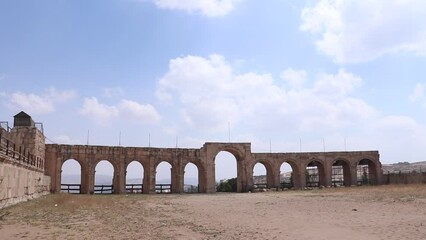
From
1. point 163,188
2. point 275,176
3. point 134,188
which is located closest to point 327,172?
point 275,176

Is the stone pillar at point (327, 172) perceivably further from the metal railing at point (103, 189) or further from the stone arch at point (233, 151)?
the metal railing at point (103, 189)

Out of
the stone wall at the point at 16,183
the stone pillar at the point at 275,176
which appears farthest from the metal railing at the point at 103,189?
the stone pillar at the point at 275,176

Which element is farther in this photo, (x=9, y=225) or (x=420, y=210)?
(x=420, y=210)

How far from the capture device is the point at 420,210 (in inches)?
637

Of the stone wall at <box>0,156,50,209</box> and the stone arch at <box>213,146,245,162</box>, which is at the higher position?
the stone arch at <box>213,146,245,162</box>

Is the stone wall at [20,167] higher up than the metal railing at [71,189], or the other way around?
the stone wall at [20,167]

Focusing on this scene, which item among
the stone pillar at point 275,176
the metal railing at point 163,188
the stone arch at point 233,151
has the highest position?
the stone arch at point 233,151

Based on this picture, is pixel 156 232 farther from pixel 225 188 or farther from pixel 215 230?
pixel 225 188

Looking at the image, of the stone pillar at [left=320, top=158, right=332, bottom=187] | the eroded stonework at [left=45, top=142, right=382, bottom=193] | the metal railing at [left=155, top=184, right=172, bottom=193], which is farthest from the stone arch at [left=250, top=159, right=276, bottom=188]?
the metal railing at [left=155, top=184, right=172, bottom=193]

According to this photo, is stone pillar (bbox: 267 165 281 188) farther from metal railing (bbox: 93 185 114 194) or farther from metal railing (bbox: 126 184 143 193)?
metal railing (bbox: 93 185 114 194)

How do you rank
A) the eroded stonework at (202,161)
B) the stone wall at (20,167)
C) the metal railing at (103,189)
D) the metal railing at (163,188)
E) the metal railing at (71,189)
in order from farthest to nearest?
1. the metal railing at (163,188)
2. the metal railing at (103,189)
3. the eroded stonework at (202,161)
4. the metal railing at (71,189)
5. the stone wall at (20,167)

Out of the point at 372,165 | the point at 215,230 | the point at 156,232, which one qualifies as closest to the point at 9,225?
the point at 156,232

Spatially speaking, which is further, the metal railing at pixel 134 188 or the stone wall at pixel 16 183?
the metal railing at pixel 134 188

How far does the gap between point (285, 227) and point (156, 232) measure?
4.09 meters
